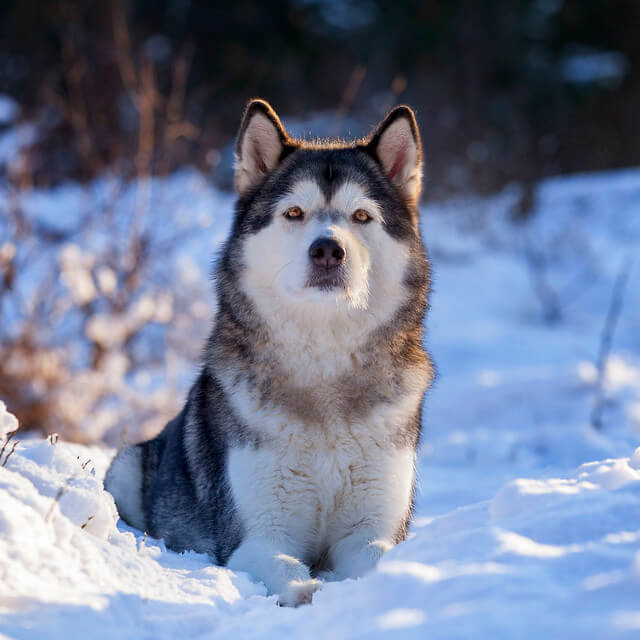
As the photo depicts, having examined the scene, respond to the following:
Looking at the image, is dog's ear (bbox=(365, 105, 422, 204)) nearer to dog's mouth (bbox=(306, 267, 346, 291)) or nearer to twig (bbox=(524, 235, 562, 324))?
dog's mouth (bbox=(306, 267, 346, 291))

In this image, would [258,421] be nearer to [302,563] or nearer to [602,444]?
[302,563]

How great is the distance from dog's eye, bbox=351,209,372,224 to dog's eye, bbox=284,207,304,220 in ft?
0.69

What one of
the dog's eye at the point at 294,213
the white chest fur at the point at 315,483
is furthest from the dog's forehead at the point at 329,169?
the white chest fur at the point at 315,483

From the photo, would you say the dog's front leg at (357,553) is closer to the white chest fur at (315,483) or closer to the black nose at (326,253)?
the white chest fur at (315,483)

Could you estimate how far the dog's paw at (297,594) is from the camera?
2.27m

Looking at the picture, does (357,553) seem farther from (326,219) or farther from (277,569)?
(326,219)

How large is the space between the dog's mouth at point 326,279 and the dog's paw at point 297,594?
1.05 metres

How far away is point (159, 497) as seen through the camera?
347 cm

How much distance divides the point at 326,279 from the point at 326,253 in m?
0.10

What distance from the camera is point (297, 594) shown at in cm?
230

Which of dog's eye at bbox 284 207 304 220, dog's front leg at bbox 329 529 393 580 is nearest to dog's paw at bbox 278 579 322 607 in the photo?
dog's front leg at bbox 329 529 393 580

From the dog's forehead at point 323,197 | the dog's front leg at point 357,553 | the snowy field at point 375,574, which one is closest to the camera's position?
the snowy field at point 375,574

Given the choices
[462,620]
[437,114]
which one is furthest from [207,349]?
[437,114]

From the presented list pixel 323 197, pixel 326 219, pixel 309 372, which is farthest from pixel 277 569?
pixel 323 197
